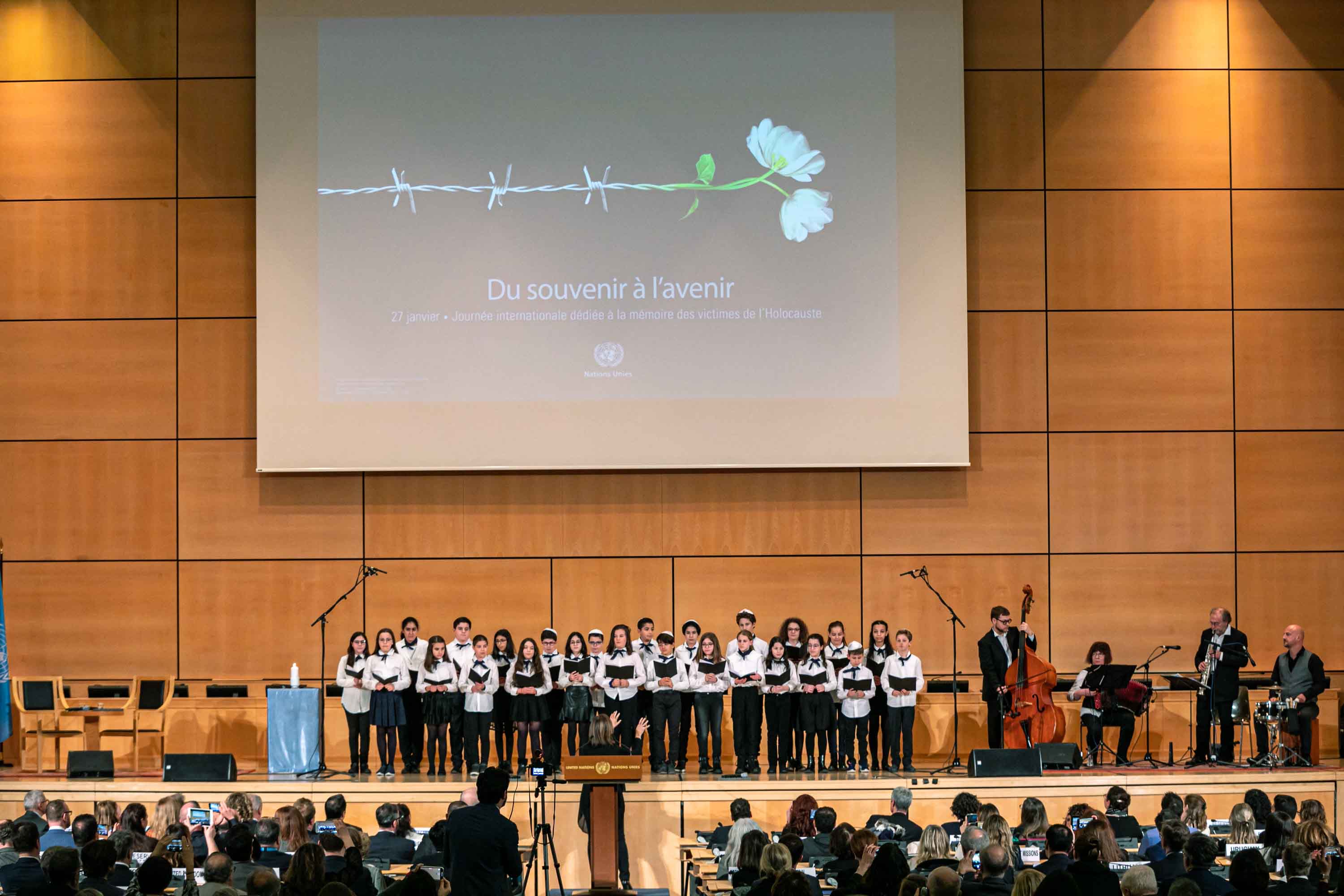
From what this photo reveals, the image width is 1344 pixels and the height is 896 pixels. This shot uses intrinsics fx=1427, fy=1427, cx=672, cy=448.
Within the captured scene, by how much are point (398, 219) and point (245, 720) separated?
491cm

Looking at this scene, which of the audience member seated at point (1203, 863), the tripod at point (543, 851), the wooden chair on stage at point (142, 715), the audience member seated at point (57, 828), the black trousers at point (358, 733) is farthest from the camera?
the wooden chair on stage at point (142, 715)

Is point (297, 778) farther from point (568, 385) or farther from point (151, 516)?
point (568, 385)

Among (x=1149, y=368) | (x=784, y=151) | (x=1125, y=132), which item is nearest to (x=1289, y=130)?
(x=1125, y=132)

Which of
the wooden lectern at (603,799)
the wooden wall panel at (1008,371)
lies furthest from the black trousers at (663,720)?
the wooden wall panel at (1008,371)

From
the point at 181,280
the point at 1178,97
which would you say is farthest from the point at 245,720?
the point at 1178,97

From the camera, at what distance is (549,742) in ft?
39.9

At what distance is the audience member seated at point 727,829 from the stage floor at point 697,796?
1.88 meters

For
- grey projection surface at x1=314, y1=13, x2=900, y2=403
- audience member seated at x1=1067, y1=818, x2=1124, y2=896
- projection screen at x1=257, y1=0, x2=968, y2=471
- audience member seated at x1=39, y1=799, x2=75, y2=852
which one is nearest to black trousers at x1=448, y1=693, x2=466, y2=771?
projection screen at x1=257, y1=0, x2=968, y2=471

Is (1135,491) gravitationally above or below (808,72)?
below

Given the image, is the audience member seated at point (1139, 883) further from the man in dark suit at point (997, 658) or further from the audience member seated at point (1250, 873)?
the man in dark suit at point (997, 658)

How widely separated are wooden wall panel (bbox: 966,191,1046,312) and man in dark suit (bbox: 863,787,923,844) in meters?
6.01

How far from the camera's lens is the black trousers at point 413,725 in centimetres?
1225

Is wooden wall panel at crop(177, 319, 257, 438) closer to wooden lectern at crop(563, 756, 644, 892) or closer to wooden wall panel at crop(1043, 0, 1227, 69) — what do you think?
wooden lectern at crop(563, 756, 644, 892)

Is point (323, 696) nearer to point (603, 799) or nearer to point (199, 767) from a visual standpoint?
point (199, 767)
